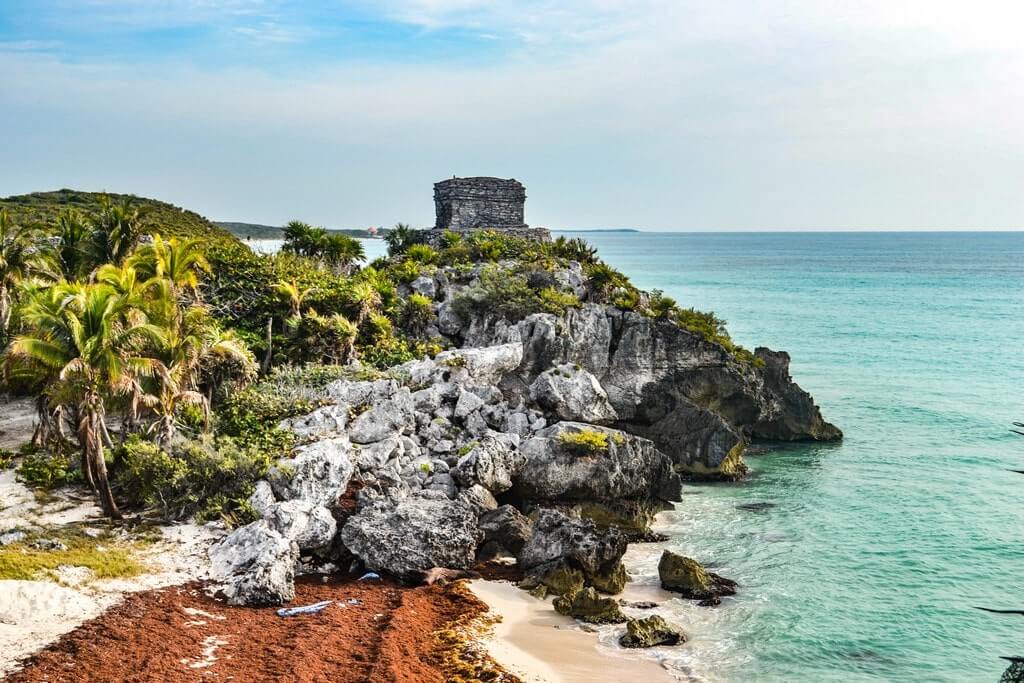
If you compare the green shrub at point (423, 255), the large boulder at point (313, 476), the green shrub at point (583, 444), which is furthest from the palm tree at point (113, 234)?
the green shrub at point (583, 444)

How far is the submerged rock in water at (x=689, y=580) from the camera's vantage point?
15828 mm

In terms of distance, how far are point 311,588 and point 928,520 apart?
15216mm

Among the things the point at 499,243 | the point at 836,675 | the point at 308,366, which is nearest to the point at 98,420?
the point at 308,366

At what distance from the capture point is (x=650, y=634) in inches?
539

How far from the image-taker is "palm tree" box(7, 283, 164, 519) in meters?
14.0

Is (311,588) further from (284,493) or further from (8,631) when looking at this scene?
(8,631)

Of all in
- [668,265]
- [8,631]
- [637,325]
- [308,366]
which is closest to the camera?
[8,631]

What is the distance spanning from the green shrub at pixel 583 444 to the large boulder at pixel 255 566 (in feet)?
24.9

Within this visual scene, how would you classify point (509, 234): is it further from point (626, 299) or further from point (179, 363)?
point (179, 363)

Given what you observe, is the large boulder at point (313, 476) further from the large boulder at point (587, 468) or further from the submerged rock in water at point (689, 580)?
the submerged rock in water at point (689, 580)

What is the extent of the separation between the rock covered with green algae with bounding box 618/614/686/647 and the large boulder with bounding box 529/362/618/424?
10.6 m

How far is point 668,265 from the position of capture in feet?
415

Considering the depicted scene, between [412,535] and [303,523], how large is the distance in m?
2.12

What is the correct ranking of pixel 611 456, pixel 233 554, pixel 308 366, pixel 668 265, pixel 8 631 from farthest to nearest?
pixel 668 265 → pixel 308 366 → pixel 611 456 → pixel 233 554 → pixel 8 631
